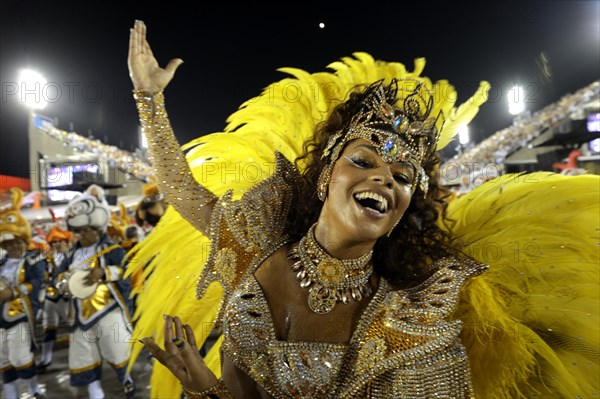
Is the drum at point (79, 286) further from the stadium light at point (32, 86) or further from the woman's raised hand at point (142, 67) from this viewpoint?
the woman's raised hand at point (142, 67)

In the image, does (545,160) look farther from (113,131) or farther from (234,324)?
(234,324)

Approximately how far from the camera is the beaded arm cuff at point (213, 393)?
1010 mm

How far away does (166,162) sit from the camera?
1.57 m

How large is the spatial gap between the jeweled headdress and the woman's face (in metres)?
0.03

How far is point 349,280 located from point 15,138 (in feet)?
11.1

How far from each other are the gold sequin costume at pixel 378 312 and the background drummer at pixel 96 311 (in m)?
2.17

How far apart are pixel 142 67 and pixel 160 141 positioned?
0.29 metres

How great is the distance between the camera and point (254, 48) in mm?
2953

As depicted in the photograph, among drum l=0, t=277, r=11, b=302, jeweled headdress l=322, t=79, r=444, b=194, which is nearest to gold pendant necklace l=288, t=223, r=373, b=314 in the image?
jeweled headdress l=322, t=79, r=444, b=194

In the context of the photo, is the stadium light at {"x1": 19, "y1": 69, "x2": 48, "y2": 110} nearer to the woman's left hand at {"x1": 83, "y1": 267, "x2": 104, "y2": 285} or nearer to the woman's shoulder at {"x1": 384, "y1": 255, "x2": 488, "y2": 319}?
the woman's left hand at {"x1": 83, "y1": 267, "x2": 104, "y2": 285}

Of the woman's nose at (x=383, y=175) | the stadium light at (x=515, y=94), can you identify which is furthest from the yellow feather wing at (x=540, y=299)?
the stadium light at (x=515, y=94)

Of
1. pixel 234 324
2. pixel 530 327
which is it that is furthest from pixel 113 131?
pixel 530 327

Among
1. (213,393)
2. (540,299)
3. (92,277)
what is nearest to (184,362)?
(213,393)

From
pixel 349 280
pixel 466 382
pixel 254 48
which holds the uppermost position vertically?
pixel 254 48
